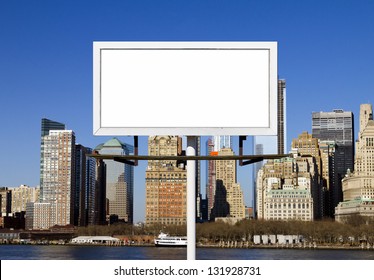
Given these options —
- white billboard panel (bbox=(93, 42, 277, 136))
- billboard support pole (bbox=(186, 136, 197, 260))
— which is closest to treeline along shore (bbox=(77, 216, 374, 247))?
billboard support pole (bbox=(186, 136, 197, 260))

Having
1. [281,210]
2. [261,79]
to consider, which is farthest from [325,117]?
[261,79]

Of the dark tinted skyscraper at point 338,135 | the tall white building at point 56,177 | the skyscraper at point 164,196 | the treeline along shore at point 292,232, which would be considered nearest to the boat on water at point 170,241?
the treeline along shore at point 292,232

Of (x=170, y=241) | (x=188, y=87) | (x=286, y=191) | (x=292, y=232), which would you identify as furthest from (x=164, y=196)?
(x=188, y=87)

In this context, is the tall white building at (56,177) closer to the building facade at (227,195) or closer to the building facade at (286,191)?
the building facade at (227,195)

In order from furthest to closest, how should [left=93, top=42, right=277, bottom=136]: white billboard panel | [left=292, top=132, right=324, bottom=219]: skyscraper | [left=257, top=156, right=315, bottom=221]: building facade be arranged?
[left=292, top=132, right=324, bottom=219]: skyscraper < [left=257, top=156, right=315, bottom=221]: building facade < [left=93, top=42, right=277, bottom=136]: white billboard panel

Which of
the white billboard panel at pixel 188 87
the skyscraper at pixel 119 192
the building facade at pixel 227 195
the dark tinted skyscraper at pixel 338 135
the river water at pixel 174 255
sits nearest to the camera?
the white billboard panel at pixel 188 87

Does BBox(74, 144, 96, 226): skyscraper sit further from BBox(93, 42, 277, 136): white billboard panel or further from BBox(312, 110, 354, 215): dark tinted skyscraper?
BBox(93, 42, 277, 136): white billboard panel

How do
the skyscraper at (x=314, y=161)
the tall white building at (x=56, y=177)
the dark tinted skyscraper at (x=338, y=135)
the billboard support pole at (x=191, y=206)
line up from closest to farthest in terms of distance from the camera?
the billboard support pole at (x=191, y=206), the skyscraper at (x=314, y=161), the tall white building at (x=56, y=177), the dark tinted skyscraper at (x=338, y=135)
